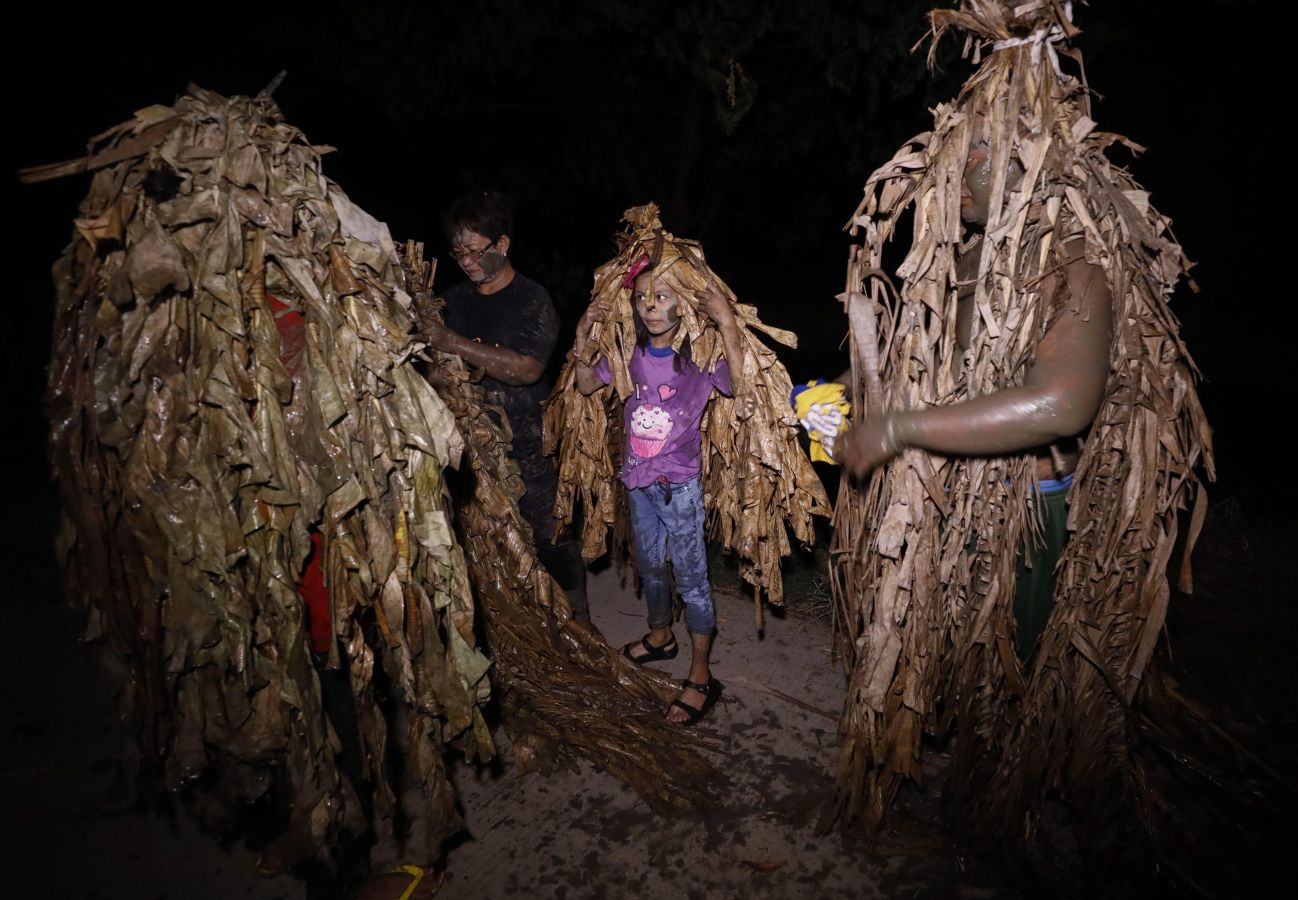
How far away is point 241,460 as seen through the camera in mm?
1804

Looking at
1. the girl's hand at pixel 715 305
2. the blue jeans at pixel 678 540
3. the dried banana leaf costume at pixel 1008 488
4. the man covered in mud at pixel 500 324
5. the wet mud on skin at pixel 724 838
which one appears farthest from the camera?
the man covered in mud at pixel 500 324

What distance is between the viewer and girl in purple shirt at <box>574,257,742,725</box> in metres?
2.98

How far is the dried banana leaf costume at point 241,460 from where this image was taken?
5.79 feet

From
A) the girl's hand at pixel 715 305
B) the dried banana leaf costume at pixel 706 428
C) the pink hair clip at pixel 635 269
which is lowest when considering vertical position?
the dried banana leaf costume at pixel 706 428

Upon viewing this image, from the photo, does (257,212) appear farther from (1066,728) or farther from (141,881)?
(1066,728)

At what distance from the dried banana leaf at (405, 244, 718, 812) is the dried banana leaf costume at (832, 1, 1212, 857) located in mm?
804

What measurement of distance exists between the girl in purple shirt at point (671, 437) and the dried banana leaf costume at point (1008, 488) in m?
0.77

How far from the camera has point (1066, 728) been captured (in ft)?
7.96

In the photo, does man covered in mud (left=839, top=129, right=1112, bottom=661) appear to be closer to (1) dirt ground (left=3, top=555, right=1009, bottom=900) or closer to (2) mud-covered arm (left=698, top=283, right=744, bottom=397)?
(2) mud-covered arm (left=698, top=283, right=744, bottom=397)

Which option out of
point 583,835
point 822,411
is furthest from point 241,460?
point 822,411

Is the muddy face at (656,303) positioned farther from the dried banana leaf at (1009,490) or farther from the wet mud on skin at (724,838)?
the wet mud on skin at (724,838)

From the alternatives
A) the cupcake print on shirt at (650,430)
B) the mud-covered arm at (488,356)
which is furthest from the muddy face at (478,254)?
the cupcake print on shirt at (650,430)

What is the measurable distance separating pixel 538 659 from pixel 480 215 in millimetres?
2070

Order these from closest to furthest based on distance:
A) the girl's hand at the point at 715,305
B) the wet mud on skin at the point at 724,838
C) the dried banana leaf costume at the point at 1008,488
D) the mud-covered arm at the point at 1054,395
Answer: the mud-covered arm at the point at 1054,395 → the dried banana leaf costume at the point at 1008,488 → the wet mud on skin at the point at 724,838 → the girl's hand at the point at 715,305
